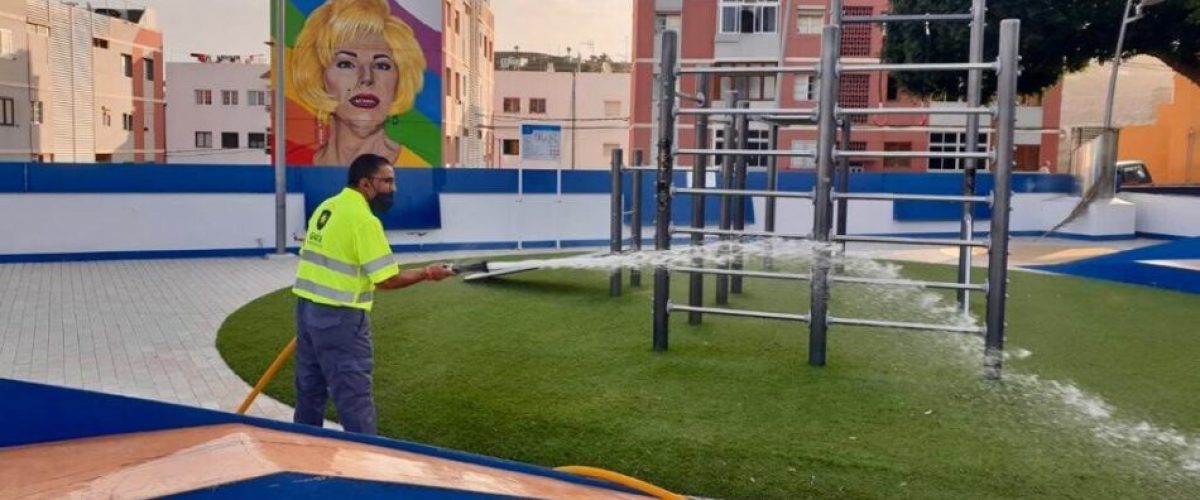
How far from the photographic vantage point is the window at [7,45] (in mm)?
26906

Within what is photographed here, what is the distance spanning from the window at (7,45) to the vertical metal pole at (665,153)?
82.0ft

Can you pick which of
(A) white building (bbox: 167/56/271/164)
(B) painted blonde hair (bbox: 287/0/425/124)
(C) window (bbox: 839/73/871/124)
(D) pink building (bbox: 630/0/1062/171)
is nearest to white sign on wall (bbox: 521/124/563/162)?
(B) painted blonde hair (bbox: 287/0/425/124)

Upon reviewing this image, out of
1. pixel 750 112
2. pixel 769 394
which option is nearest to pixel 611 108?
pixel 750 112

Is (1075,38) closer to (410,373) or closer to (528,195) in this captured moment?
(528,195)

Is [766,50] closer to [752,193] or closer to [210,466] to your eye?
[752,193]

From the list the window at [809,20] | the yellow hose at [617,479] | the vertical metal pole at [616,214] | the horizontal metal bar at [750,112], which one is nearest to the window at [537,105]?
the window at [809,20]

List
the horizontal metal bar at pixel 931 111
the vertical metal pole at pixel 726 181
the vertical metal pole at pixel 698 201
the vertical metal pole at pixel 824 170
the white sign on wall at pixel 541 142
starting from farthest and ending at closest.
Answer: the white sign on wall at pixel 541 142
the vertical metal pole at pixel 726 181
the vertical metal pole at pixel 698 201
the vertical metal pole at pixel 824 170
the horizontal metal bar at pixel 931 111

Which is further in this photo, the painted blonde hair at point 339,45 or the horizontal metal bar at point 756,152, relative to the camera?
the painted blonde hair at point 339,45

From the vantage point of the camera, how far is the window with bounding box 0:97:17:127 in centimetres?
2547

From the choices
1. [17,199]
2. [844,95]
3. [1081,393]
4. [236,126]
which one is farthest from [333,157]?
[1081,393]

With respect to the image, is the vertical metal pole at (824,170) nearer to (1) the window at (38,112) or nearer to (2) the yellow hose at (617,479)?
(2) the yellow hose at (617,479)

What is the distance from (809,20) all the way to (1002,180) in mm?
34245

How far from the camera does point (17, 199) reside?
548 inches

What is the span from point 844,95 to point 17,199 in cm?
2791
